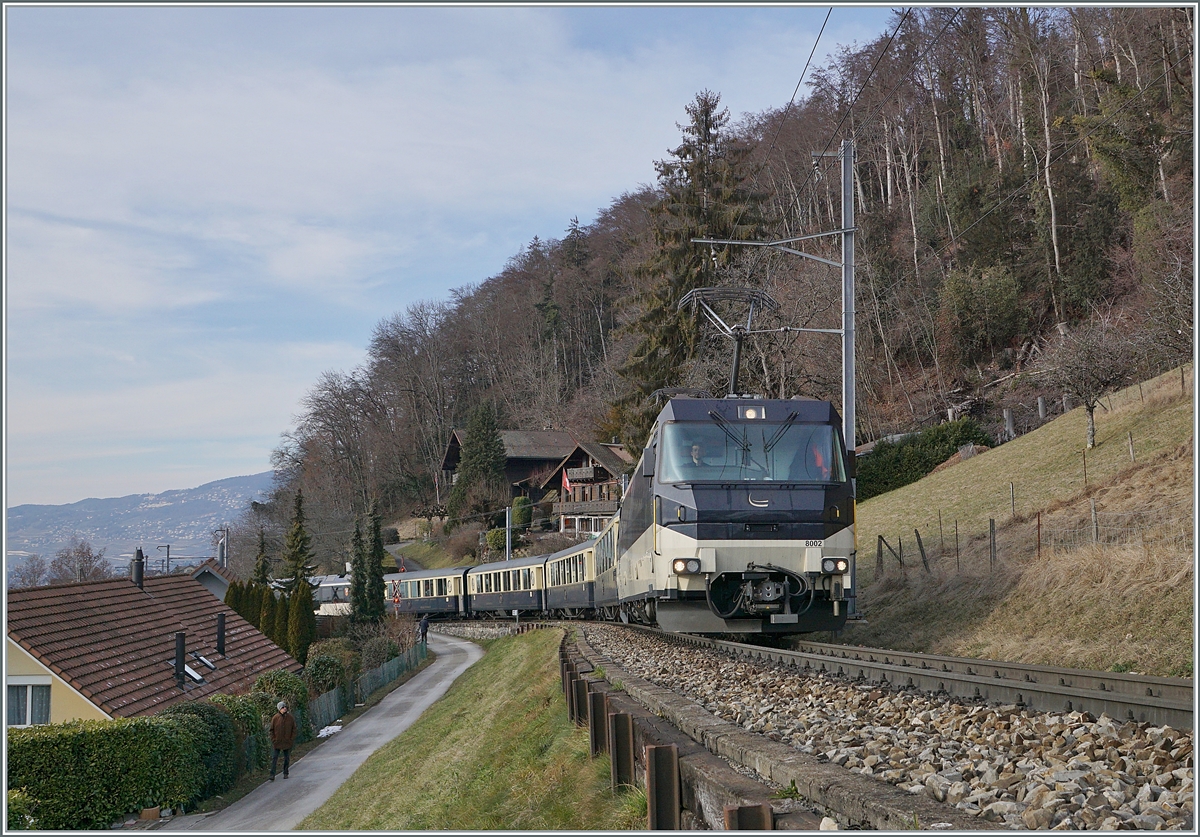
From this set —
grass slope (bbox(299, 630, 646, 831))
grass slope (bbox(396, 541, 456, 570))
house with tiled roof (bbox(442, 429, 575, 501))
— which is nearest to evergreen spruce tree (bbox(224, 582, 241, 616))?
grass slope (bbox(299, 630, 646, 831))

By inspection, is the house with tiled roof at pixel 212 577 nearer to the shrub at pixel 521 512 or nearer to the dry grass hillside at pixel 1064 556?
the dry grass hillside at pixel 1064 556

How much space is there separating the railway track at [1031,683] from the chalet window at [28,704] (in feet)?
45.8

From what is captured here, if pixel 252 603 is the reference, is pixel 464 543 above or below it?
above

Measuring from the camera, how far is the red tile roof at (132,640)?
61.7 feet

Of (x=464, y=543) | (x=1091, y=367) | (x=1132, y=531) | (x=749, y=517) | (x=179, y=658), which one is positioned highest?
(x=1091, y=367)

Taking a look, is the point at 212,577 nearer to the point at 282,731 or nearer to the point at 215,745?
the point at 282,731

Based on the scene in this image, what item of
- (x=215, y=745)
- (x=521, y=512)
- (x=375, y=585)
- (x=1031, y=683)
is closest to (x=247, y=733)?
(x=215, y=745)

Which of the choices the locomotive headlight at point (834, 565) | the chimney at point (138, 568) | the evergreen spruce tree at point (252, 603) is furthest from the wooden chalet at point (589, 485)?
the locomotive headlight at point (834, 565)

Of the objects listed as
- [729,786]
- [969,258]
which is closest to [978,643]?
[729,786]

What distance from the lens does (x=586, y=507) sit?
204 ft

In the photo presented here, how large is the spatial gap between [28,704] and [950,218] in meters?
42.1

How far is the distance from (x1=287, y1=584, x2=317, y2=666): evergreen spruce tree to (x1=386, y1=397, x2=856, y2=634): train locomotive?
24478 mm

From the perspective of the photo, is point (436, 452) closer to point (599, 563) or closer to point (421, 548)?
point (421, 548)

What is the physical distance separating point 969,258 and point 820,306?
1281 cm
